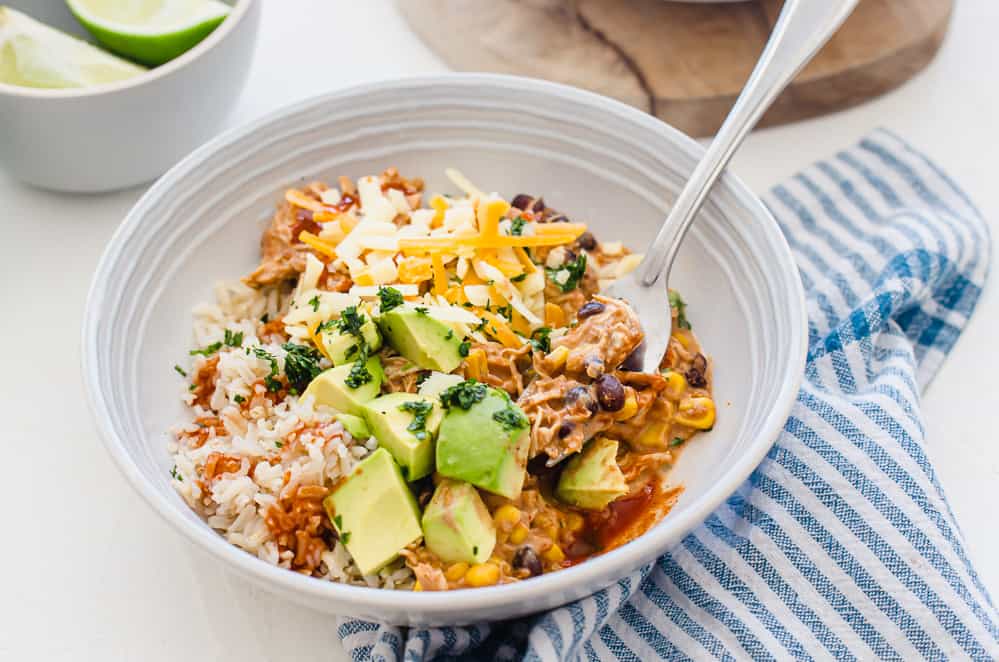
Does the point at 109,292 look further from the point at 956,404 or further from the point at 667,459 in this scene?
the point at 956,404

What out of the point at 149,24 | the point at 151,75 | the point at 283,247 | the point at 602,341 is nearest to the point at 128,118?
the point at 151,75

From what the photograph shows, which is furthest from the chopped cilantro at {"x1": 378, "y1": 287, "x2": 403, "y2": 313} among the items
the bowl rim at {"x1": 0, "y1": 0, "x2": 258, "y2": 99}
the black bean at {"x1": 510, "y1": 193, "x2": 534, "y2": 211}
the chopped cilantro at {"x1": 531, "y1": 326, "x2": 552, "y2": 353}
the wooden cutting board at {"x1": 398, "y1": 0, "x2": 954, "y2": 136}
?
the wooden cutting board at {"x1": 398, "y1": 0, "x2": 954, "y2": 136}

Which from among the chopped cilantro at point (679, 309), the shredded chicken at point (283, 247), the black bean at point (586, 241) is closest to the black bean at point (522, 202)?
the black bean at point (586, 241)

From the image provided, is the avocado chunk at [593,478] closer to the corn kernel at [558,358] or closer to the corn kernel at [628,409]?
the corn kernel at [628,409]

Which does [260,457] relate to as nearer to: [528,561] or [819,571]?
[528,561]

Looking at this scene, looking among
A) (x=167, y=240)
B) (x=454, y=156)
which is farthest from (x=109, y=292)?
(x=454, y=156)

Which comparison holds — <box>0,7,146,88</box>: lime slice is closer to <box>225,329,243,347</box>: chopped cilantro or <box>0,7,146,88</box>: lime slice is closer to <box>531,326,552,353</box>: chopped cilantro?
<box>225,329,243,347</box>: chopped cilantro

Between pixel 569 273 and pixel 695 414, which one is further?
pixel 569 273
